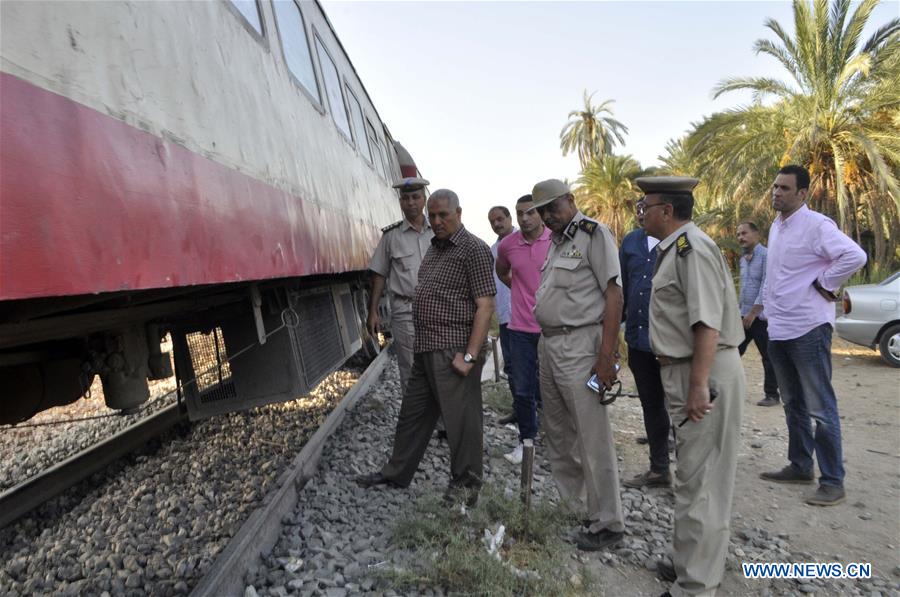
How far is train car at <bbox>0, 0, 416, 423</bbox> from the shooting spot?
1327 millimetres

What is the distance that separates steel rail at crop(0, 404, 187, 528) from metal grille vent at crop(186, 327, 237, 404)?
0.65 meters

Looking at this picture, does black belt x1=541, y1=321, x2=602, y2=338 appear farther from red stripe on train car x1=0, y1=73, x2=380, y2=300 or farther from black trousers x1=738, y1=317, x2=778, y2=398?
black trousers x1=738, y1=317, x2=778, y2=398

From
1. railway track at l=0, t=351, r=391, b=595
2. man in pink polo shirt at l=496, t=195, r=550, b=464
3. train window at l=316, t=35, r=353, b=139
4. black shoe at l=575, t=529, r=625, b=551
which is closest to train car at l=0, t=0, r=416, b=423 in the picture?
train window at l=316, t=35, r=353, b=139

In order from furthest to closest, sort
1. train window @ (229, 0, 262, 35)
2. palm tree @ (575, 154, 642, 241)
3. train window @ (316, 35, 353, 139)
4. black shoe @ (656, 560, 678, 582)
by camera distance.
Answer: palm tree @ (575, 154, 642, 241) → train window @ (316, 35, 353, 139) → train window @ (229, 0, 262, 35) → black shoe @ (656, 560, 678, 582)

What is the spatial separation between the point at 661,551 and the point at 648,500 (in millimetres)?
696

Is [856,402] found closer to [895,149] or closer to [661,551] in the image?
[661,551]

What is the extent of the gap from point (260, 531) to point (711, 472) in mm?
2048

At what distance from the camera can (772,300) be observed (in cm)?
383

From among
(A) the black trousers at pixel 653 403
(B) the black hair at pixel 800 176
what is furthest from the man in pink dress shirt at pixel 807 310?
(A) the black trousers at pixel 653 403

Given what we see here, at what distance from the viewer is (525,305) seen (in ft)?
14.0

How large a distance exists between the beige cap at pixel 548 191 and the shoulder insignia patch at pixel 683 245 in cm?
69

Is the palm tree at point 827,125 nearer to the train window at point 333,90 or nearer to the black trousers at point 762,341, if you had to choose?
the black trousers at point 762,341

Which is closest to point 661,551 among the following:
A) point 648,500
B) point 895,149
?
point 648,500

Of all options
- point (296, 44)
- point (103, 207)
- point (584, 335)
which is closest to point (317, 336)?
point (296, 44)
